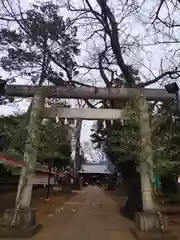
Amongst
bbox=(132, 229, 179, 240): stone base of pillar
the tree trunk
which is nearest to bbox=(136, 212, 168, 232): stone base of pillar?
bbox=(132, 229, 179, 240): stone base of pillar

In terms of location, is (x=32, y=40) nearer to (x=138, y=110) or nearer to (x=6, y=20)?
(x=6, y=20)

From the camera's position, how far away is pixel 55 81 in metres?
15.4

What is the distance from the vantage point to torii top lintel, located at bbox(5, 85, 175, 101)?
34.4 ft

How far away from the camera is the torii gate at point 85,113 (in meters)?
9.47

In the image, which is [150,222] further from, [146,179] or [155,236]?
[146,179]

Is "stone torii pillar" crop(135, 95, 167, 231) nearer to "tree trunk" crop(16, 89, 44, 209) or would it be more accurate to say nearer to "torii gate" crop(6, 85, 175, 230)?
"torii gate" crop(6, 85, 175, 230)

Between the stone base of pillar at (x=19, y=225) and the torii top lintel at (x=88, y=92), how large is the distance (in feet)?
12.6

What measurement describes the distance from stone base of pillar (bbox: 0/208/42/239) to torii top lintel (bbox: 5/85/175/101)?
385cm

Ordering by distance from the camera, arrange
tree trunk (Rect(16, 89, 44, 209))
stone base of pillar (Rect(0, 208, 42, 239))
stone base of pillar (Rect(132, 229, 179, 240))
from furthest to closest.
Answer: tree trunk (Rect(16, 89, 44, 209)), stone base of pillar (Rect(0, 208, 42, 239)), stone base of pillar (Rect(132, 229, 179, 240))

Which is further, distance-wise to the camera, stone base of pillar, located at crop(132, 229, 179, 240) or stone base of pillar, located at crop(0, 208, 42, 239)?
stone base of pillar, located at crop(0, 208, 42, 239)

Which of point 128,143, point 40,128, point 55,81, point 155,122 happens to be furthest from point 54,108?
point 55,81

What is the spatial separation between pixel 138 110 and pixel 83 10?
6.25 m

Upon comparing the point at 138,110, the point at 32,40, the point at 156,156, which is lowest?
the point at 156,156

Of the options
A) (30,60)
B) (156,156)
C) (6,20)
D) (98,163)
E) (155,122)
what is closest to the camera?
(156,156)
